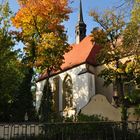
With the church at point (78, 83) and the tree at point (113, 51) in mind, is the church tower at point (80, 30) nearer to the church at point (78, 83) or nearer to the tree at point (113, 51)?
the church at point (78, 83)

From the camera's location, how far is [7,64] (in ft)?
79.1

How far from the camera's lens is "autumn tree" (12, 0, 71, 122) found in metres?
26.7

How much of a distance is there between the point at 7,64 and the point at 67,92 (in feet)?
36.6

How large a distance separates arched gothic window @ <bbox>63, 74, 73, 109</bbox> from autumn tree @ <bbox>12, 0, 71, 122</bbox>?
587 cm

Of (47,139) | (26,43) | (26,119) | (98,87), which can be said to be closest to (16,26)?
(26,43)

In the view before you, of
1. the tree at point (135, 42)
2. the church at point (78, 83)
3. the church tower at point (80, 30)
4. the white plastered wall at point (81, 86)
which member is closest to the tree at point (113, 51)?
the tree at point (135, 42)

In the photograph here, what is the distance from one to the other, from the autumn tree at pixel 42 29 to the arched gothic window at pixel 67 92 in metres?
5.87

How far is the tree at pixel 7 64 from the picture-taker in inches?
927

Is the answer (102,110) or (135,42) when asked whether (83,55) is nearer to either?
(102,110)

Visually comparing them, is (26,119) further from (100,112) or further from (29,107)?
(100,112)

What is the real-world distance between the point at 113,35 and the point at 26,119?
10248 millimetres

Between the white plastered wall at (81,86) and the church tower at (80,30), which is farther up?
the church tower at (80,30)

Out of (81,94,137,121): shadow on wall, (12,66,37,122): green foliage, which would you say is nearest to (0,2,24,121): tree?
(12,66,37,122): green foliage

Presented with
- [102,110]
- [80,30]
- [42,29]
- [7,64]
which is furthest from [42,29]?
[80,30]
